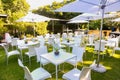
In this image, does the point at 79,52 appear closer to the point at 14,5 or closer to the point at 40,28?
the point at 40,28

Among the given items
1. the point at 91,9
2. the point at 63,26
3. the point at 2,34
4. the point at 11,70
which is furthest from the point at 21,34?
the point at 91,9

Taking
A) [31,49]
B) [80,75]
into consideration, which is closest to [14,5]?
[31,49]

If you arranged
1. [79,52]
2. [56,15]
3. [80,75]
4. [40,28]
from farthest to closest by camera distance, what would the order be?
1. [56,15]
2. [40,28]
3. [79,52]
4. [80,75]

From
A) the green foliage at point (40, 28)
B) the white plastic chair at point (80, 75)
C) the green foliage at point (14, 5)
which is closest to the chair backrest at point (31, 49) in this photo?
the white plastic chair at point (80, 75)

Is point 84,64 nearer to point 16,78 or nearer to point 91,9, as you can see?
point 91,9

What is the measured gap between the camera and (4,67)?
18.1 feet

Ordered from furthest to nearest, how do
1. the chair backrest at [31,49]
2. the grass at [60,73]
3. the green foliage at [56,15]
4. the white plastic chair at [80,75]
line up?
the green foliage at [56,15], the chair backrest at [31,49], the grass at [60,73], the white plastic chair at [80,75]

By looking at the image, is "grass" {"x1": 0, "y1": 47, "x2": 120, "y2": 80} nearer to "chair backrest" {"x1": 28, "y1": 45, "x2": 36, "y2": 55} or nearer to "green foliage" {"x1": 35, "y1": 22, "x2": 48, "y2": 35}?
"chair backrest" {"x1": 28, "y1": 45, "x2": 36, "y2": 55}

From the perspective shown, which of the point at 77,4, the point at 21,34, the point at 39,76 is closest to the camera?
the point at 39,76

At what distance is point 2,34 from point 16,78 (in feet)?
24.5

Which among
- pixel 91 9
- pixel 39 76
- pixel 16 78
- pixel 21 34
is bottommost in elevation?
pixel 16 78

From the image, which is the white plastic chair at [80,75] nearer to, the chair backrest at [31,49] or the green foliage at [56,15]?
the chair backrest at [31,49]

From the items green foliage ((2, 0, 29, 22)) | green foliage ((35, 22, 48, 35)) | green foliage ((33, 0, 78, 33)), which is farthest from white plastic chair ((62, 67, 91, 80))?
green foliage ((2, 0, 29, 22))

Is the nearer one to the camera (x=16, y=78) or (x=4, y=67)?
(x=16, y=78)
